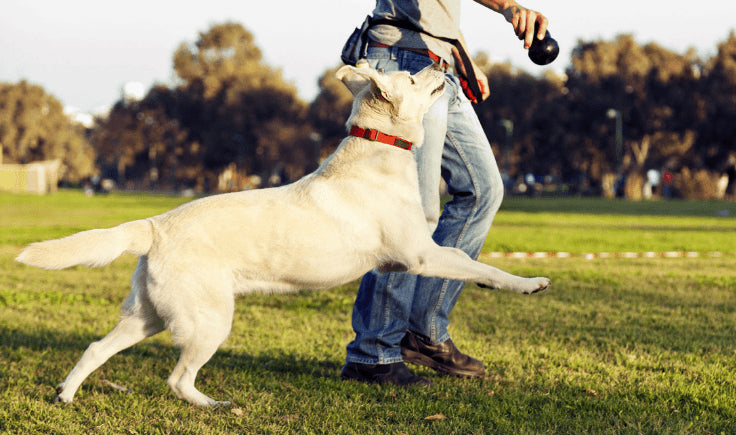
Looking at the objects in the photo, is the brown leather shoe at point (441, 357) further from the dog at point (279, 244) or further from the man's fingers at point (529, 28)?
the man's fingers at point (529, 28)

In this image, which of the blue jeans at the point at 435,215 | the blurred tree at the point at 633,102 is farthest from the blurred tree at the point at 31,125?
the blue jeans at the point at 435,215

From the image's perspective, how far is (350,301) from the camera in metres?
7.05

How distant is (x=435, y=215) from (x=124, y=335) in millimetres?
1804

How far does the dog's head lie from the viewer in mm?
3822

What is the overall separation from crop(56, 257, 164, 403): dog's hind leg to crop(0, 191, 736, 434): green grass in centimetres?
13

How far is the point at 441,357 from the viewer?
441 cm

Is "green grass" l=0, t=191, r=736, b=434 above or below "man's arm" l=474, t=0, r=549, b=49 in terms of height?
below

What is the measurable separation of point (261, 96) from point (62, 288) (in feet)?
201

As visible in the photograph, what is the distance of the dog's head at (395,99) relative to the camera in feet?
12.5

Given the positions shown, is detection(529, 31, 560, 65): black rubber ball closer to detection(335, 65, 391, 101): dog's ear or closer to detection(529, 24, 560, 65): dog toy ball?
detection(529, 24, 560, 65): dog toy ball

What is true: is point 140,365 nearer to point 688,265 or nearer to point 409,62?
point 409,62

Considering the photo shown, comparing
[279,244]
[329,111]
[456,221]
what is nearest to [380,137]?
[279,244]

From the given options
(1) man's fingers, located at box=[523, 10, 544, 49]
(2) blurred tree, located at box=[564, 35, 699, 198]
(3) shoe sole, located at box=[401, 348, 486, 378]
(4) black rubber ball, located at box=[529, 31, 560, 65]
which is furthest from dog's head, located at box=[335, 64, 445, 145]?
(2) blurred tree, located at box=[564, 35, 699, 198]

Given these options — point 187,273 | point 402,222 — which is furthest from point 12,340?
point 402,222
